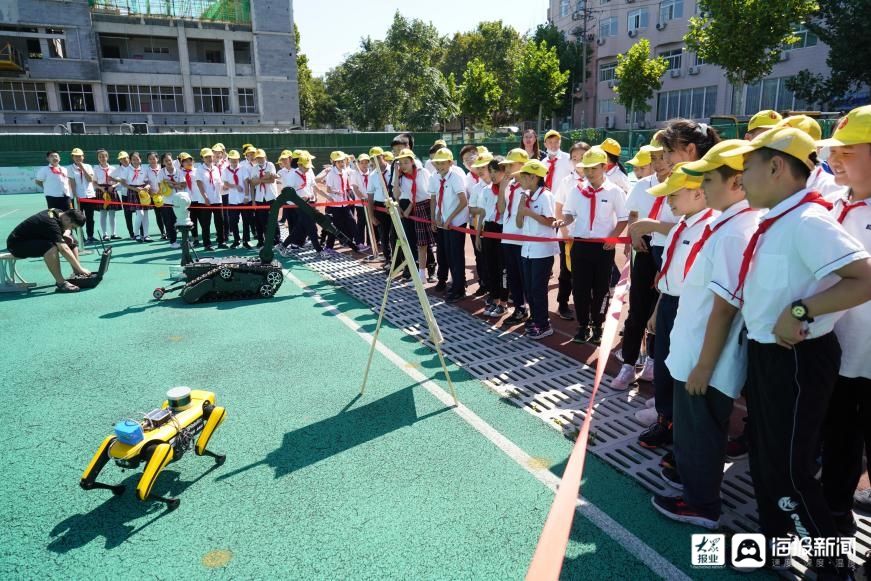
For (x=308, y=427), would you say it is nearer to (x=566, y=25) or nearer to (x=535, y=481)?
(x=535, y=481)

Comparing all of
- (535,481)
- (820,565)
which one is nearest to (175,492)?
(535,481)

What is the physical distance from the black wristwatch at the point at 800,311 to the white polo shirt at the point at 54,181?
14156 mm

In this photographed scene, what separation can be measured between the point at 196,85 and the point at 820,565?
51.0m

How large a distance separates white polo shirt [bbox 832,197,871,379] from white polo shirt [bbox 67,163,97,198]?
14418 mm

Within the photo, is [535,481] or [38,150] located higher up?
[38,150]

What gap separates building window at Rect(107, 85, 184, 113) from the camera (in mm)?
43656

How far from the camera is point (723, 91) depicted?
4069 centimetres

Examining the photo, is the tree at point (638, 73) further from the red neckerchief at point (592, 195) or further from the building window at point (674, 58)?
the red neckerchief at point (592, 195)

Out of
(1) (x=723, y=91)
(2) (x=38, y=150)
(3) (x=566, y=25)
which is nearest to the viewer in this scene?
(2) (x=38, y=150)

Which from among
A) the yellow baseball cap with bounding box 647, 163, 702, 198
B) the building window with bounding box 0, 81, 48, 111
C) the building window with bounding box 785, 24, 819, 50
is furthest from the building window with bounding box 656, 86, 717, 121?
the building window with bounding box 0, 81, 48, 111

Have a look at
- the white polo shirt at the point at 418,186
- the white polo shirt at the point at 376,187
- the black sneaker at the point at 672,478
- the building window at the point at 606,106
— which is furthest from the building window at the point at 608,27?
the black sneaker at the point at 672,478

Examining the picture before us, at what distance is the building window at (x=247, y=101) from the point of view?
47.1 meters

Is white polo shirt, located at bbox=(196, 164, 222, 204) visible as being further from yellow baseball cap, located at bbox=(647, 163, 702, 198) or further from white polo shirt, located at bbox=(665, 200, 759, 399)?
white polo shirt, located at bbox=(665, 200, 759, 399)

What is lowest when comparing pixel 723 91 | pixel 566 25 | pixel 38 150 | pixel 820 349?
pixel 820 349
